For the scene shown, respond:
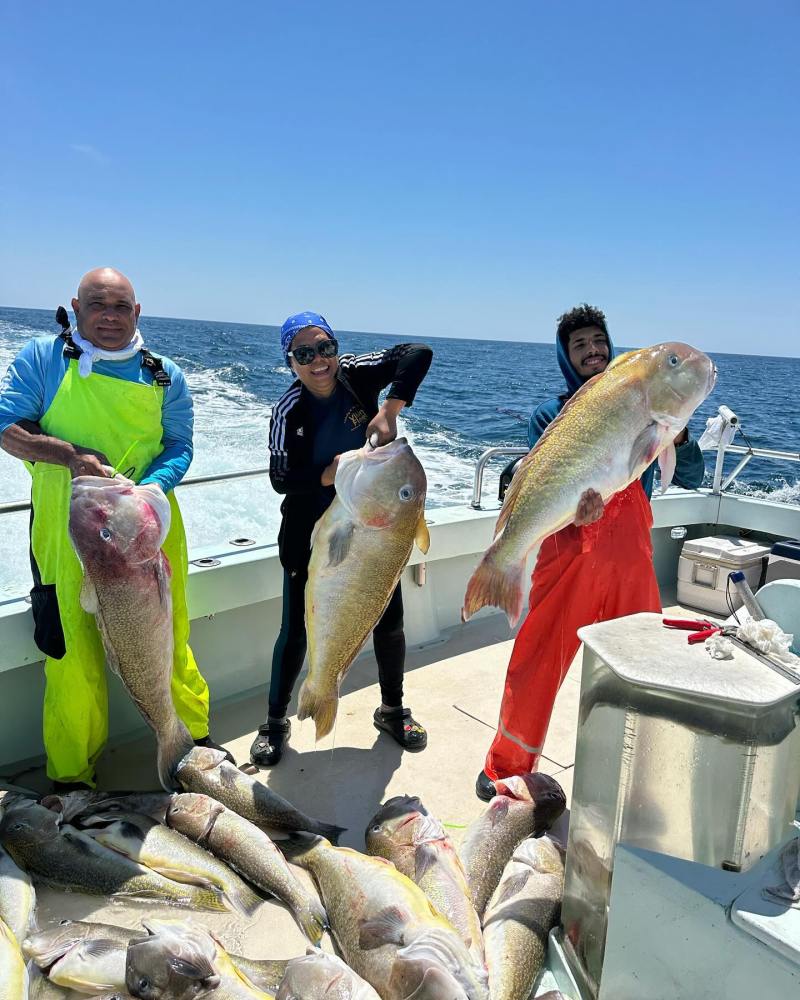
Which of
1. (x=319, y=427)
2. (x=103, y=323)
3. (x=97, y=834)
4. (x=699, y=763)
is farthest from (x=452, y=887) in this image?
(x=103, y=323)

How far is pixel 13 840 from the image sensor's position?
8.82ft

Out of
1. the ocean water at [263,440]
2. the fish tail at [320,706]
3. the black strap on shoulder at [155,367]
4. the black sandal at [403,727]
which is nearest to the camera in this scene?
the fish tail at [320,706]

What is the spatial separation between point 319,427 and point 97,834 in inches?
74.6

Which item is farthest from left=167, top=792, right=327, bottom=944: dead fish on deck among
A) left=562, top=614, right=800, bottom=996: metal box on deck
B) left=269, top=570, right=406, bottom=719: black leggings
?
left=562, top=614, right=800, bottom=996: metal box on deck

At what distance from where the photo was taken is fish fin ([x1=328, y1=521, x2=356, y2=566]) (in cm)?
262

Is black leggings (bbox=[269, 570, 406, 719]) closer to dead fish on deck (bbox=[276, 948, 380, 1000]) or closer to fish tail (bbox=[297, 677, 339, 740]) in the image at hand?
fish tail (bbox=[297, 677, 339, 740])

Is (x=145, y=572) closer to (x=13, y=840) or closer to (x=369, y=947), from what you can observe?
(x=13, y=840)

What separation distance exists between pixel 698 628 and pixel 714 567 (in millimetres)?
3900

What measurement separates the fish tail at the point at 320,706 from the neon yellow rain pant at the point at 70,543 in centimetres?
97

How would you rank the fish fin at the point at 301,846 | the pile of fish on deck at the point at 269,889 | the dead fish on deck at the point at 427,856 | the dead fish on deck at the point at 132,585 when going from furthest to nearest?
the dead fish on deck at the point at 132,585 < the fish fin at the point at 301,846 < the dead fish on deck at the point at 427,856 < the pile of fish on deck at the point at 269,889

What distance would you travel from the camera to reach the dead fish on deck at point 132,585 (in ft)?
9.50

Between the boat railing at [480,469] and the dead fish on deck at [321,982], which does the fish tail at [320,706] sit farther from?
the boat railing at [480,469]

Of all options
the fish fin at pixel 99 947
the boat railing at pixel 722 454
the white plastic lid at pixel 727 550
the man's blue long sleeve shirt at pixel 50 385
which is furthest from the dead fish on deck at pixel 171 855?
the white plastic lid at pixel 727 550

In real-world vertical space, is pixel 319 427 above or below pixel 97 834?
above
